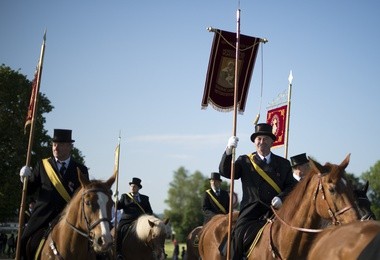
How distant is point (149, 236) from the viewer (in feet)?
50.0

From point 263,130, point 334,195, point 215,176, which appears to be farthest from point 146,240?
point 334,195

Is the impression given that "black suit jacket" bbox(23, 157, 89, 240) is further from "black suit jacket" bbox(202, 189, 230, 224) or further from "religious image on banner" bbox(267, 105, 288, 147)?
"black suit jacket" bbox(202, 189, 230, 224)

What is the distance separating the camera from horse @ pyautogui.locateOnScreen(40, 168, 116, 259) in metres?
7.34

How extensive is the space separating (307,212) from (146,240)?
8.49 metres

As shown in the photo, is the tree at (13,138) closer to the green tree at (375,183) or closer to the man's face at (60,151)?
the man's face at (60,151)

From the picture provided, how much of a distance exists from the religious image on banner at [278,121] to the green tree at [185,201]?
254 feet

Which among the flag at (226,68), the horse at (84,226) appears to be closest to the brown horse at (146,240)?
the flag at (226,68)

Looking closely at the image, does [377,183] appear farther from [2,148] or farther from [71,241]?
[71,241]

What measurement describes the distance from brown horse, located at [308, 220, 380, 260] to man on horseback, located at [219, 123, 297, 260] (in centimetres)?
112

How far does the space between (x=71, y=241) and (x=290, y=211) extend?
10.3ft

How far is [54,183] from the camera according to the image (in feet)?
28.9

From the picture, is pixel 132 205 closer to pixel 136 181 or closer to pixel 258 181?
pixel 136 181

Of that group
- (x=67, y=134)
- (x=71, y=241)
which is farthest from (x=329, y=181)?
(x=67, y=134)

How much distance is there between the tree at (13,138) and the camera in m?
34.7
